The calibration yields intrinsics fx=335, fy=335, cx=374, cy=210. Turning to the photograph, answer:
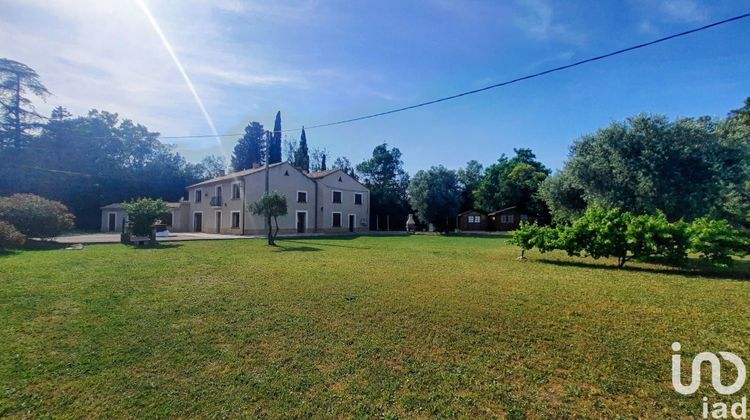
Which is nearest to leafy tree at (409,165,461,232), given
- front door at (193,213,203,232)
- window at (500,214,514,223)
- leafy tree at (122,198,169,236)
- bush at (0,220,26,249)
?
window at (500,214,514,223)

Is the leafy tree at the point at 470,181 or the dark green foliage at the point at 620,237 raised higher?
the leafy tree at the point at 470,181

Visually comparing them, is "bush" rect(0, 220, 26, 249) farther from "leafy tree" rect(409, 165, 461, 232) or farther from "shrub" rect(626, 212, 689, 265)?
"leafy tree" rect(409, 165, 461, 232)

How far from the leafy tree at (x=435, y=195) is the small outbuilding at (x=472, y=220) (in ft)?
31.2

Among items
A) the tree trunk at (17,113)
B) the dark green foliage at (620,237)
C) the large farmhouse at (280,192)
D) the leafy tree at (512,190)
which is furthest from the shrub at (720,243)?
the tree trunk at (17,113)

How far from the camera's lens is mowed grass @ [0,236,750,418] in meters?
2.94

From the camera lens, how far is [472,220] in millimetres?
44500

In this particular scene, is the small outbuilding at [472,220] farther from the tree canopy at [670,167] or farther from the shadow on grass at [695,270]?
the shadow on grass at [695,270]

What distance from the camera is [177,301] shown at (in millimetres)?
5777

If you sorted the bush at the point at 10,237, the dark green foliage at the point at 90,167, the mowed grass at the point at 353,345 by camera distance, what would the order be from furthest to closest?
the dark green foliage at the point at 90,167, the bush at the point at 10,237, the mowed grass at the point at 353,345

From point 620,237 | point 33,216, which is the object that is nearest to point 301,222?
point 33,216

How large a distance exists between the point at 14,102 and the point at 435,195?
139 feet

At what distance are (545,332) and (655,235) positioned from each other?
7350 millimetres

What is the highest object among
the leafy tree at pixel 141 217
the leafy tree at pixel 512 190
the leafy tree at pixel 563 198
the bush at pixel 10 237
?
the leafy tree at pixel 512 190

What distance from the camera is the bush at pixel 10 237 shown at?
526 inches
